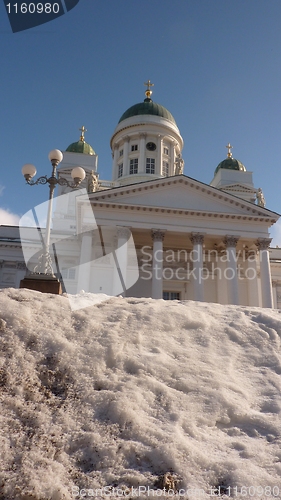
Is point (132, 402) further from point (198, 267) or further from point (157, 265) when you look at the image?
point (198, 267)

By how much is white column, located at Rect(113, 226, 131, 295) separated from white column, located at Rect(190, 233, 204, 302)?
4.17 m

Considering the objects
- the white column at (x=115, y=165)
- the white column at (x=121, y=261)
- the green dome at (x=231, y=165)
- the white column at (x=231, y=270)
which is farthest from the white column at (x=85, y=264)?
the green dome at (x=231, y=165)

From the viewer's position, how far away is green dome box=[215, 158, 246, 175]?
147ft

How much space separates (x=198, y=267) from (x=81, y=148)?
23057 millimetres

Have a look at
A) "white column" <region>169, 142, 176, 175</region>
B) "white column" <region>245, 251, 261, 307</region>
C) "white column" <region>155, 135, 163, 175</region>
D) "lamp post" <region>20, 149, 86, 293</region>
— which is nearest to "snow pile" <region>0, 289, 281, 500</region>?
"lamp post" <region>20, 149, 86, 293</region>

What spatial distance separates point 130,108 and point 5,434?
147 feet

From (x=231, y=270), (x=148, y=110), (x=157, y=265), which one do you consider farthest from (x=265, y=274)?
(x=148, y=110)

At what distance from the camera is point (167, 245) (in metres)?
30.1

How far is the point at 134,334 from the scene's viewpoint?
18.0 feet

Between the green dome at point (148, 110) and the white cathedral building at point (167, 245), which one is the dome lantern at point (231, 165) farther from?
the white cathedral building at point (167, 245)

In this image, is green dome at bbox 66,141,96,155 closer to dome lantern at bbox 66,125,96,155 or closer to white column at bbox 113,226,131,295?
dome lantern at bbox 66,125,96,155

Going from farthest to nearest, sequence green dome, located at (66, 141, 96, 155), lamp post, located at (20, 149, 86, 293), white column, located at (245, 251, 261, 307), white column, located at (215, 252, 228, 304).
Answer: green dome, located at (66, 141, 96, 155)
white column, located at (245, 251, 261, 307)
white column, located at (215, 252, 228, 304)
lamp post, located at (20, 149, 86, 293)

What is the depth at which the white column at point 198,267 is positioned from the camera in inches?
1016

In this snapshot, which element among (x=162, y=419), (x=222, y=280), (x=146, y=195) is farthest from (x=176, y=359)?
(x=222, y=280)
